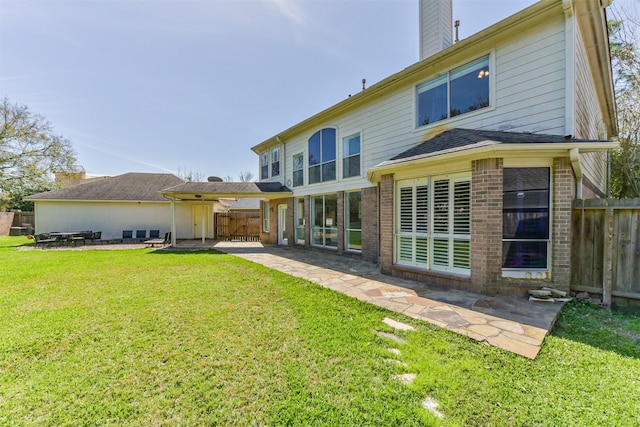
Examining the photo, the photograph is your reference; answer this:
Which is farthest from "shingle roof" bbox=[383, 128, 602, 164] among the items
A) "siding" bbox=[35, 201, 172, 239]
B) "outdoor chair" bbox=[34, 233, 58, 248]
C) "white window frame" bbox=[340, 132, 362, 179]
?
"outdoor chair" bbox=[34, 233, 58, 248]

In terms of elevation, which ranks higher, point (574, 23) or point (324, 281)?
point (574, 23)

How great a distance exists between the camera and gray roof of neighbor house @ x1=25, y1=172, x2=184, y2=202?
17370 mm

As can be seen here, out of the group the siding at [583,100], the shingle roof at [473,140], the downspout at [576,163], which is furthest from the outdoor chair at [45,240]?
the siding at [583,100]

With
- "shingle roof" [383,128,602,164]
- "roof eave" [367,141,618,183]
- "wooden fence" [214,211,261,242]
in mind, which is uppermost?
"shingle roof" [383,128,602,164]

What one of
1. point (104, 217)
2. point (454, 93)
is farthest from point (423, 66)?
point (104, 217)

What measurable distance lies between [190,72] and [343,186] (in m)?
8.60

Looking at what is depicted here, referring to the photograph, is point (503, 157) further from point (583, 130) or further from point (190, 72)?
point (190, 72)

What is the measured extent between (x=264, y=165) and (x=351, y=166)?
26.6ft

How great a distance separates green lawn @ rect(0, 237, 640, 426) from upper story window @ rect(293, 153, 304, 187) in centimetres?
888

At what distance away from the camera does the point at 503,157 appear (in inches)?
206

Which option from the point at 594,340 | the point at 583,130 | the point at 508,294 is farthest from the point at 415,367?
the point at 583,130

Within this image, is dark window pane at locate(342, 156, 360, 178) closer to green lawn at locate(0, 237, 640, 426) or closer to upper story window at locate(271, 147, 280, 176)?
upper story window at locate(271, 147, 280, 176)

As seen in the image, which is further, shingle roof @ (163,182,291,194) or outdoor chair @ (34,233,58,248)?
outdoor chair @ (34,233,58,248)

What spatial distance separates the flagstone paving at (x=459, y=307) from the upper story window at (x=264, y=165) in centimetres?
1015
